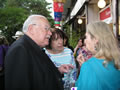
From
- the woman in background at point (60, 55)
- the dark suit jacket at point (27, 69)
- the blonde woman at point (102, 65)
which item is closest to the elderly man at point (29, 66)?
the dark suit jacket at point (27, 69)

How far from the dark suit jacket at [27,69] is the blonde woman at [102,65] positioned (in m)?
0.39

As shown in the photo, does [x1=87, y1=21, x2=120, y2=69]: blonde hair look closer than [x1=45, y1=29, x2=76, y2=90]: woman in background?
Yes

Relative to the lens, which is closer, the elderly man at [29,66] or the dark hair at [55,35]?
the elderly man at [29,66]

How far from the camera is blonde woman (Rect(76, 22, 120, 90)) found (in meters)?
1.68

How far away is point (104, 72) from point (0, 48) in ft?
13.3

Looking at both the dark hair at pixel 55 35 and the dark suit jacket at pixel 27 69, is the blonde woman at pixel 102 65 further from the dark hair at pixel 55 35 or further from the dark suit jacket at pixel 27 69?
the dark hair at pixel 55 35

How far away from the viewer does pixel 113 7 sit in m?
5.83

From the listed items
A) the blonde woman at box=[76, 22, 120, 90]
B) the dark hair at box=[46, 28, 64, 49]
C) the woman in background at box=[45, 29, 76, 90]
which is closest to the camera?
the blonde woman at box=[76, 22, 120, 90]

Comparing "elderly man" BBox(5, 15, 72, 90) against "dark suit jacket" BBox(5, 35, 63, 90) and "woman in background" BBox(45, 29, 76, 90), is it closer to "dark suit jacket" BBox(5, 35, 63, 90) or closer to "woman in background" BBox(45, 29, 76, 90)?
"dark suit jacket" BBox(5, 35, 63, 90)

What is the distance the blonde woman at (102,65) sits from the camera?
1680 millimetres

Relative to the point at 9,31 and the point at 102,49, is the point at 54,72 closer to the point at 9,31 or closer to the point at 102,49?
the point at 102,49

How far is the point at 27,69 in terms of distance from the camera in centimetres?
154

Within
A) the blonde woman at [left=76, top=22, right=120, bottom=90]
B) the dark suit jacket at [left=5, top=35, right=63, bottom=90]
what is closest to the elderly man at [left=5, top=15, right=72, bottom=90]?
the dark suit jacket at [left=5, top=35, right=63, bottom=90]

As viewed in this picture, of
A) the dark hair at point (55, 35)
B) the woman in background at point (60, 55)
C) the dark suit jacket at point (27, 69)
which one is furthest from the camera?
the dark hair at point (55, 35)
